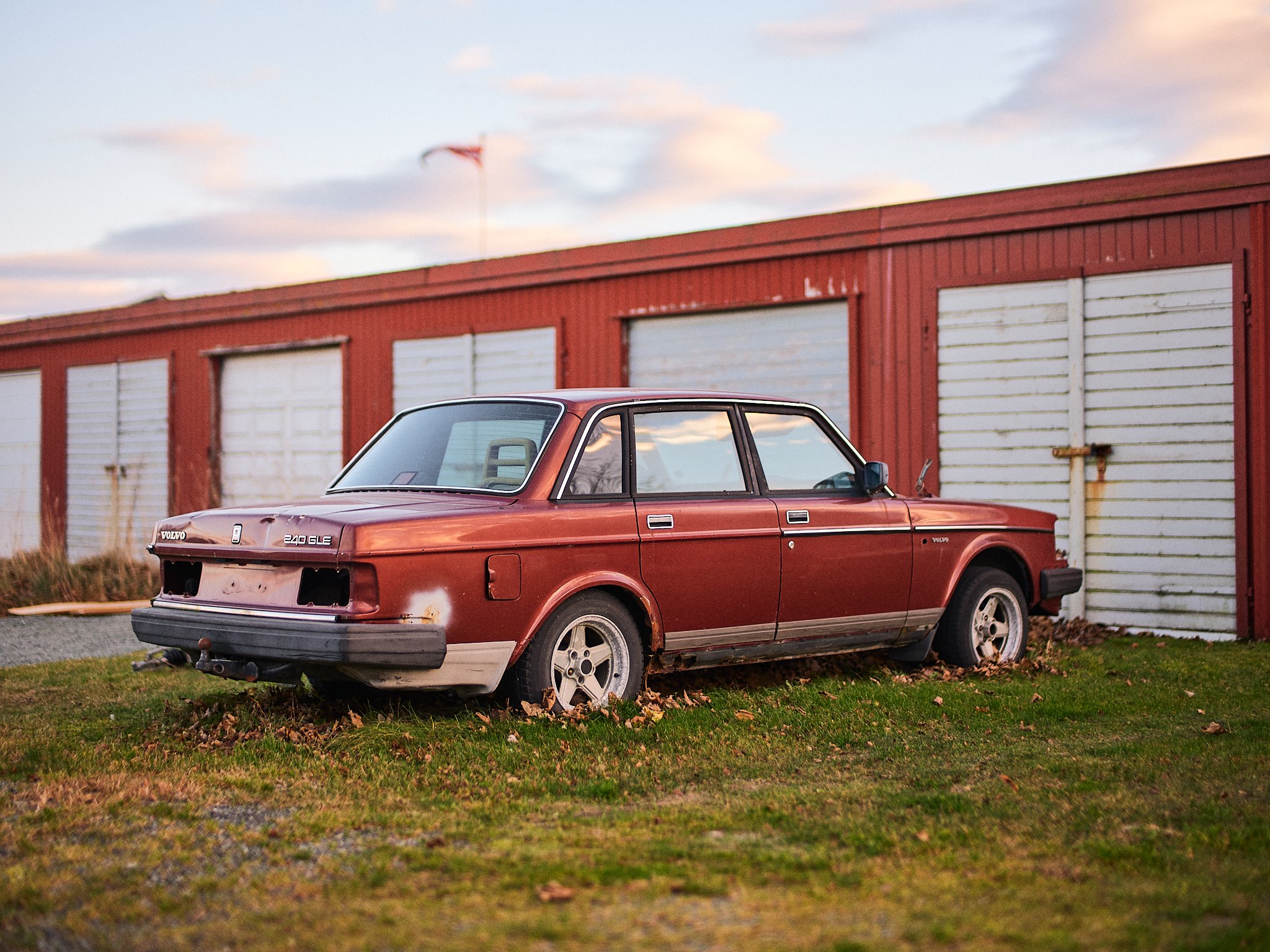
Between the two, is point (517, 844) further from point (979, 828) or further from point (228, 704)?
point (228, 704)

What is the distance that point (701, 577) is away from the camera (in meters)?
6.01

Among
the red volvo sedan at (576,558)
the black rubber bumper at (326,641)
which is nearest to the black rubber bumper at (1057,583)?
the red volvo sedan at (576,558)

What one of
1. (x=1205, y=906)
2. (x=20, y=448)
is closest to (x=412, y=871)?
(x=1205, y=906)

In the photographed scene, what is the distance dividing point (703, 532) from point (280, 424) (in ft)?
36.9

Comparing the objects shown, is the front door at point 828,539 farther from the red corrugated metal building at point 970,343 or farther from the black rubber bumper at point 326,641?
the red corrugated metal building at point 970,343

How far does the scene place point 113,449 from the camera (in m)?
18.1

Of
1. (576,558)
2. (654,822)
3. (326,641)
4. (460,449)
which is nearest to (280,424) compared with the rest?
(460,449)

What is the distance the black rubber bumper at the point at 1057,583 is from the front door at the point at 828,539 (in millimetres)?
1276

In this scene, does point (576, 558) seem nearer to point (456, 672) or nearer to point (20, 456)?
point (456, 672)

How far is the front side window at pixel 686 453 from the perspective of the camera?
6090 mm

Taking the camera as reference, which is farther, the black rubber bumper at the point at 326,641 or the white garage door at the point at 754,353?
the white garage door at the point at 754,353

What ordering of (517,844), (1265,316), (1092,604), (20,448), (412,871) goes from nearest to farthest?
1. (412,871)
2. (517,844)
3. (1265,316)
4. (1092,604)
5. (20,448)

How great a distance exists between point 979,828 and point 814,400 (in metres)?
8.10

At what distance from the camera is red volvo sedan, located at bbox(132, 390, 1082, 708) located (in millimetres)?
5102
